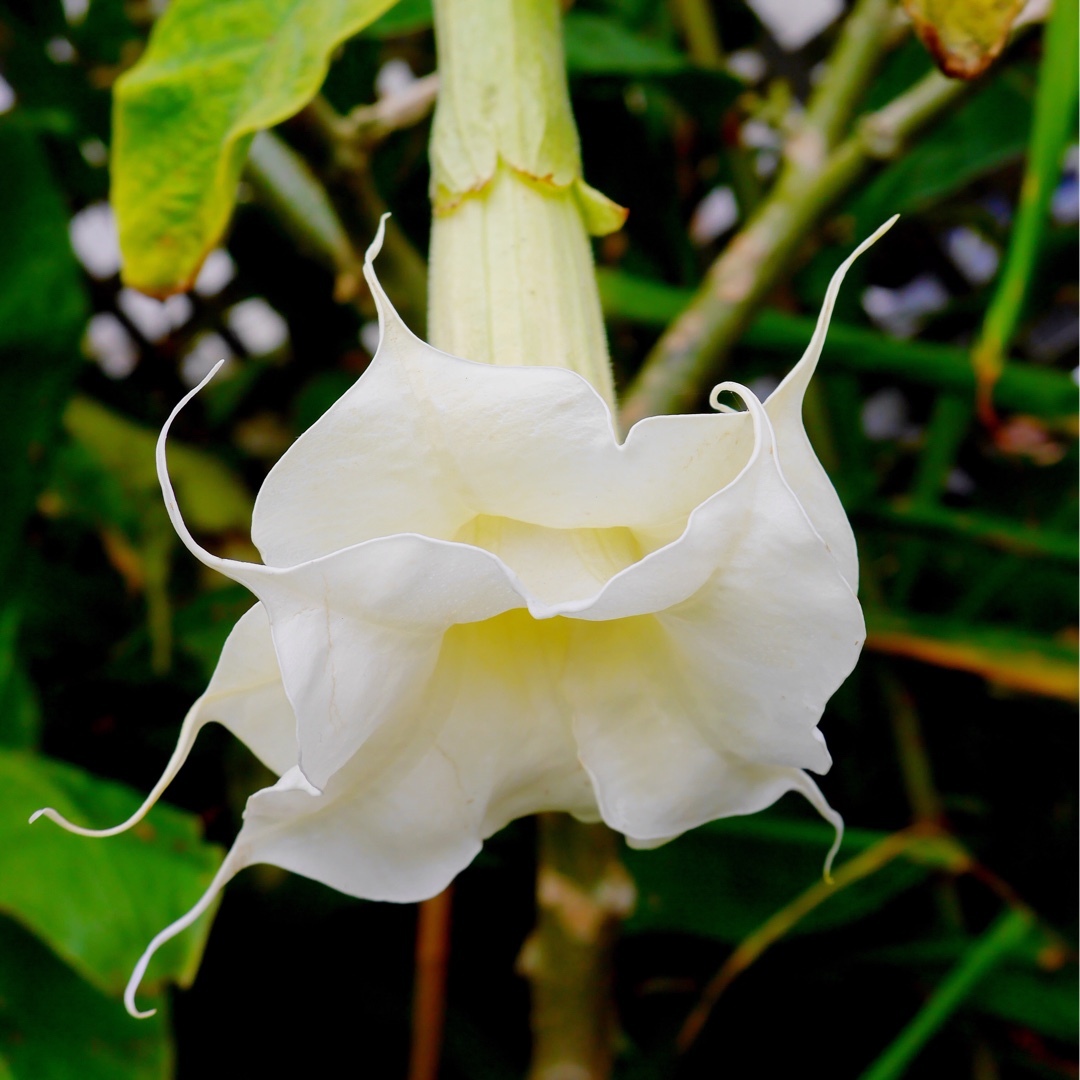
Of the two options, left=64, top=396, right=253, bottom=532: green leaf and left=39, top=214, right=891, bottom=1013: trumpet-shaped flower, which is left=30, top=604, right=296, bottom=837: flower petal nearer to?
left=39, top=214, right=891, bottom=1013: trumpet-shaped flower

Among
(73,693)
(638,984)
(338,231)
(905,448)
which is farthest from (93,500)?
(905,448)

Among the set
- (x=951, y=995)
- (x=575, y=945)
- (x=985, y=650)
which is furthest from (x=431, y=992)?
(x=985, y=650)

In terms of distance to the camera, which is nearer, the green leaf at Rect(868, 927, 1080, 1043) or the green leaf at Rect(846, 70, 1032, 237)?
the green leaf at Rect(868, 927, 1080, 1043)

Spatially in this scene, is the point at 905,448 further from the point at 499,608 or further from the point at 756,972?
the point at 499,608

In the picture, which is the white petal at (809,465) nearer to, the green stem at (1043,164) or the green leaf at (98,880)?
the green stem at (1043,164)

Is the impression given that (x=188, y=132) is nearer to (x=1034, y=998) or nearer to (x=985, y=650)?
(x=985, y=650)

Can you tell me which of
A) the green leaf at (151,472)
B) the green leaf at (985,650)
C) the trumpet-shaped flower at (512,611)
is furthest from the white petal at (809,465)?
the green leaf at (151,472)

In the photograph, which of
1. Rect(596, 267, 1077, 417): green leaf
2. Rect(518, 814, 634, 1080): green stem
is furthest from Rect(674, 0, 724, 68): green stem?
Rect(518, 814, 634, 1080): green stem

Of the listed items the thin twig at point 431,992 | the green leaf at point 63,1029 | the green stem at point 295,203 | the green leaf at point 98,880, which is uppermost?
the green stem at point 295,203
